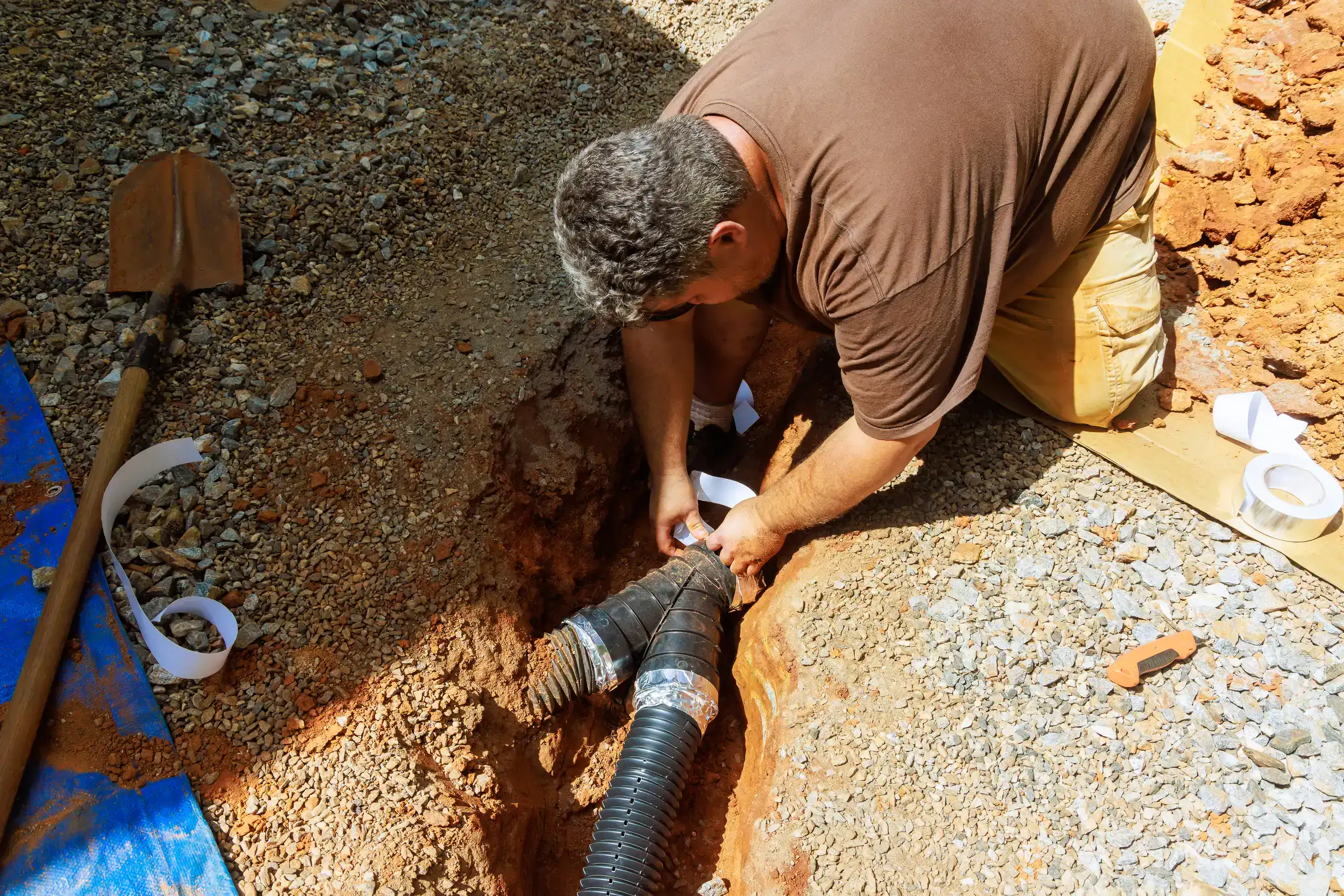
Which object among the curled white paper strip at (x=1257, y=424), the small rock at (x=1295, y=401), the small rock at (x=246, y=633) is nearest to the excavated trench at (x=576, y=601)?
the small rock at (x=246, y=633)

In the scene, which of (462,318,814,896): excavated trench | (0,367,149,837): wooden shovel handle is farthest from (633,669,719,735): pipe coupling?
(0,367,149,837): wooden shovel handle

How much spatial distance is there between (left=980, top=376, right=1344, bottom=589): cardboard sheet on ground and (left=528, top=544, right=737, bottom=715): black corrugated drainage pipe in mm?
1212

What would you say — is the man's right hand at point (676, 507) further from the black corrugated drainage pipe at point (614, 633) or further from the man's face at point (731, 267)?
the man's face at point (731, 267)

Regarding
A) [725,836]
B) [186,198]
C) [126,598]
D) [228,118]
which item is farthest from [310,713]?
[228,118]

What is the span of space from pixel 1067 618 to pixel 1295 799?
0.64 m

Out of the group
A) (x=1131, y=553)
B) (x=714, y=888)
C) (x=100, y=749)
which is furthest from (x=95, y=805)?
(x=1131, y=553)

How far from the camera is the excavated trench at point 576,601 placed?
2381mm

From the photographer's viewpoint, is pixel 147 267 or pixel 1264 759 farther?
pixel 147 267

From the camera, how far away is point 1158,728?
2168mm

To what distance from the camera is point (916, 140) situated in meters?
1.84

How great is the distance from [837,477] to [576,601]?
1.06m

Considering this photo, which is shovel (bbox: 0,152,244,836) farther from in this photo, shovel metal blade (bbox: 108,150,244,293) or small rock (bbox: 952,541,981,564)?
small rock (bbox: 952,541,981,564)

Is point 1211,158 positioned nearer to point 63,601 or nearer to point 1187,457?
point 1187,457

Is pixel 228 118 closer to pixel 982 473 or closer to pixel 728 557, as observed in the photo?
pixel 728 557
